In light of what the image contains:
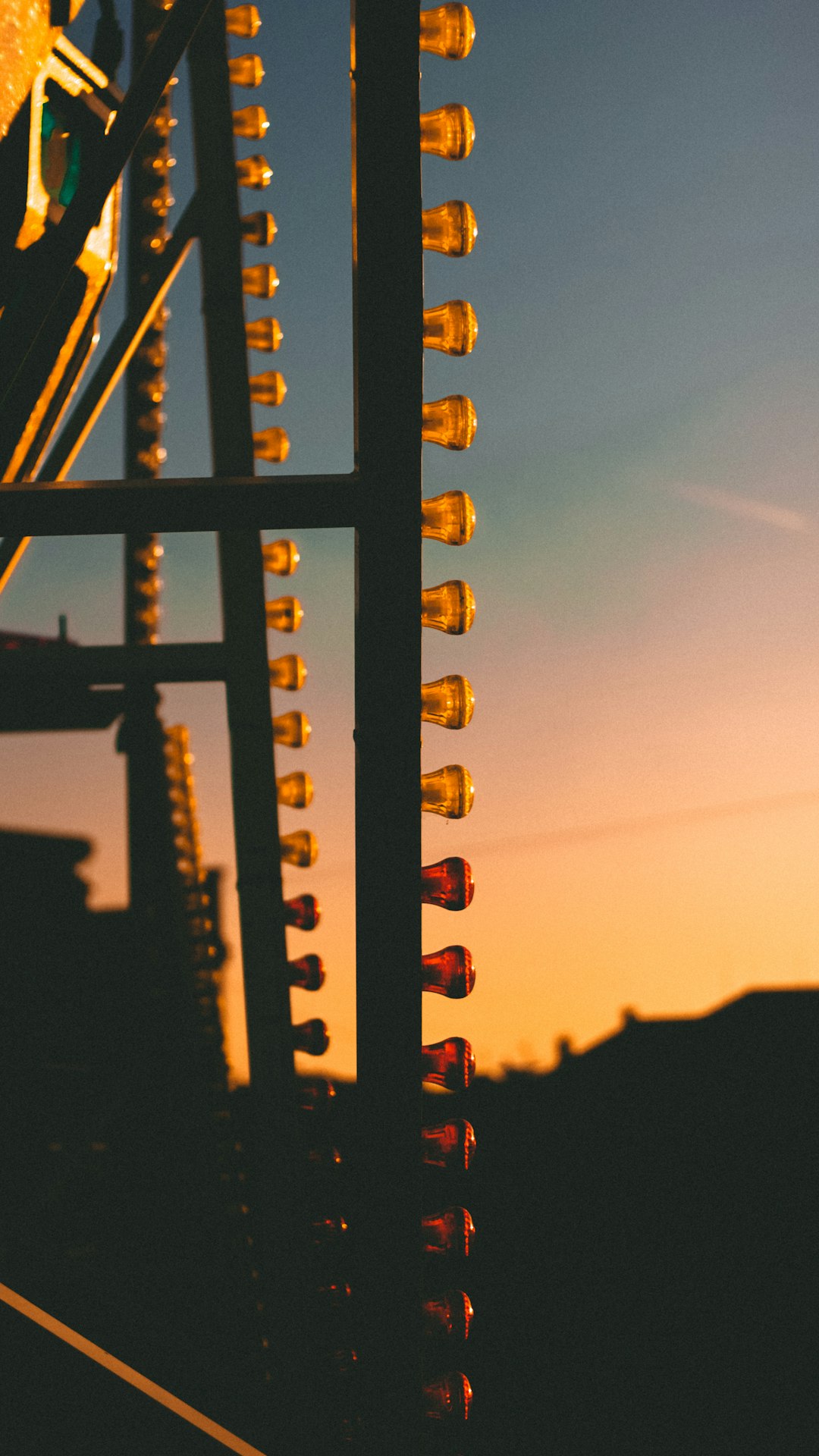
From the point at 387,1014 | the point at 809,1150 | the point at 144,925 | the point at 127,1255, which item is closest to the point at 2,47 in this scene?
the point at 387,1014

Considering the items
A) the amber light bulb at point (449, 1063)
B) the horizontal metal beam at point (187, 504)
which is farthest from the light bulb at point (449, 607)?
the amber light bulb at point (449, 1063)

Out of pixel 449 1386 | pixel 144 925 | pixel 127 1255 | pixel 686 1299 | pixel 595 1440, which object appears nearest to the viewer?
pixel 449 1386

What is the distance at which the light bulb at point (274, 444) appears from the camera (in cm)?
623

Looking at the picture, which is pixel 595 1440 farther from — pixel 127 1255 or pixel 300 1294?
pixel 300 1294

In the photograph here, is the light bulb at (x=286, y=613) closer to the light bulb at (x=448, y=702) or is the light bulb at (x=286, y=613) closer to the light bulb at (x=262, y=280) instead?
the light bulb at (x=262, y=280)

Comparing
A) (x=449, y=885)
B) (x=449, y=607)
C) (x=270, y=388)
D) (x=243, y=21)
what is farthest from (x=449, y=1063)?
(x=243, y=21)

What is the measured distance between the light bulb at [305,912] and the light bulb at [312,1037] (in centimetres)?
75

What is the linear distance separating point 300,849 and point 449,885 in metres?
2.39

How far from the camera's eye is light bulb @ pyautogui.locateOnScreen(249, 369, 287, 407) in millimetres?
6441

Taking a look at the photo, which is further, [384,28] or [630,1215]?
[630,1215]

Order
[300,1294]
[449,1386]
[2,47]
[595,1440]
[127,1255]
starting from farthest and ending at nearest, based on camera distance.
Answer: [595,1440] < [127,1255] < [300,1294] < [2,47] < [449,1386]

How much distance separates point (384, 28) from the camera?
310 centimetres

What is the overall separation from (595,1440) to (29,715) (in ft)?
85.4

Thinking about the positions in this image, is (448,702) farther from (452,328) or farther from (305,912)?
(305,912)
